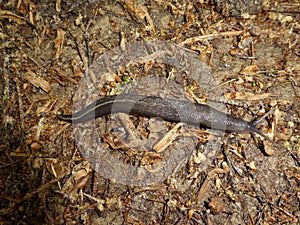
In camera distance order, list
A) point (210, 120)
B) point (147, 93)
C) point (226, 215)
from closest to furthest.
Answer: point (226, 215) → point (210, 120) → point (147, 93)

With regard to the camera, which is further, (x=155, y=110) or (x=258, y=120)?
(x=155, y=110)

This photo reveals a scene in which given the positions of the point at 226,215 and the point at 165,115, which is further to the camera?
the point at 165,115

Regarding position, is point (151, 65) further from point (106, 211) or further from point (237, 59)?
point (106, 211)

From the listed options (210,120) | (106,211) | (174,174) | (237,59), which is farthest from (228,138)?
(106,211)

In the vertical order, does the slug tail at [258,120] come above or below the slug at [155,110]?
below

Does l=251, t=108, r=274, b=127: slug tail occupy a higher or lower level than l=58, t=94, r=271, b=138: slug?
lower

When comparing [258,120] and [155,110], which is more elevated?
[155,110]

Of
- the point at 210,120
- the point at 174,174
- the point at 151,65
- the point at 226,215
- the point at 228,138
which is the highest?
the point at 151,65

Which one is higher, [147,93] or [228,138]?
→ [147,93]
